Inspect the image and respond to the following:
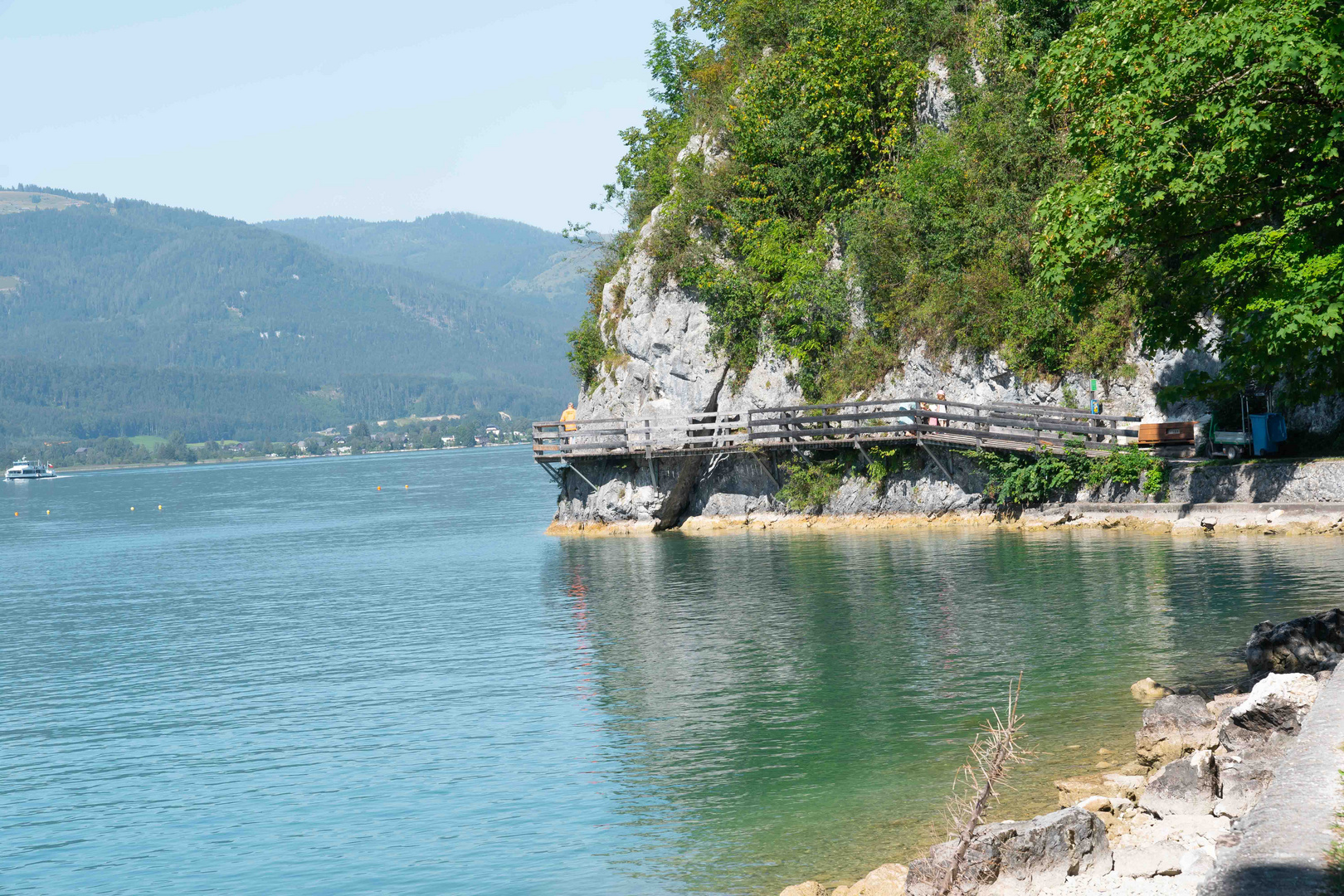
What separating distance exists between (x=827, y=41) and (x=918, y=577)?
26.4 meters

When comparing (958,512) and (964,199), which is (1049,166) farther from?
(958,512)

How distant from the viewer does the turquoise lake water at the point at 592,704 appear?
13.0 meters

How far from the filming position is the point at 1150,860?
1004 cm

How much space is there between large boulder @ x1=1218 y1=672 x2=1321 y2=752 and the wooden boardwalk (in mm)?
23620

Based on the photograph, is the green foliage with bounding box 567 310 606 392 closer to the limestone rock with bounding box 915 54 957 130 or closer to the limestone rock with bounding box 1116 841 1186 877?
the limestone rock with bounding box 915 54 957 130

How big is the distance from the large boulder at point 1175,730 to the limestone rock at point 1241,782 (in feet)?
6.58

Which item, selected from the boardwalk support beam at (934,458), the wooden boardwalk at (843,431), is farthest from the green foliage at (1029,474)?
the boardwalk support beam at (934,458)

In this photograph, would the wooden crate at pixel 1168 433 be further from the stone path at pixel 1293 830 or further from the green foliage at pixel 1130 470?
the stone path at pixel 1293 830

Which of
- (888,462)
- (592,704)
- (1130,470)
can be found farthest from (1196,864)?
(888,462)

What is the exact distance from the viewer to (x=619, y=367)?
169 ft

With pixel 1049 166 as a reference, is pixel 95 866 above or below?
below

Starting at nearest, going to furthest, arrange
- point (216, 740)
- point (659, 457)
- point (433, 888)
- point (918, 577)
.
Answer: point (433, 888)
point (216, 740)
point (918, 577)
point (659, 457)

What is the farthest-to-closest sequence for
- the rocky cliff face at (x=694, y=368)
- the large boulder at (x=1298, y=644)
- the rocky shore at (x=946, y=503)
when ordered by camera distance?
the rocky cliff face at (x=694, y=368), the rocky shore at (x=946, y=503), the large boulder at (x=1298, y=644)

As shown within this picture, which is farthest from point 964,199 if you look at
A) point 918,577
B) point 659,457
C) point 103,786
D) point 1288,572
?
point 103,786
